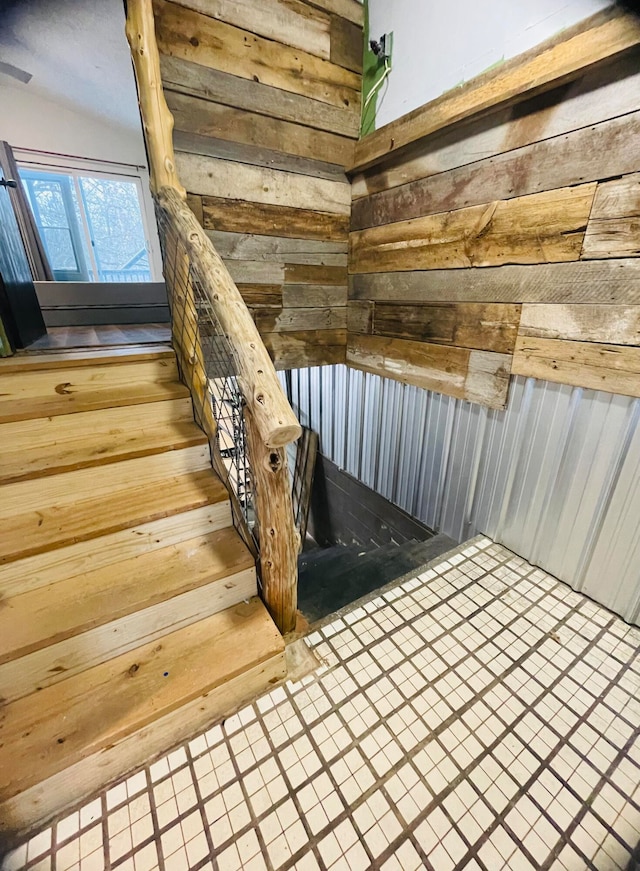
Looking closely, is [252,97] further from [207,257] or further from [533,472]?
[533,472]

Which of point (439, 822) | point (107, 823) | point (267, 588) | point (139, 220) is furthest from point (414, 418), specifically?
point (139, 220)

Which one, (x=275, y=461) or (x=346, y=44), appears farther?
Result: (x=346, y=44)

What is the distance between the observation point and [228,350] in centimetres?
140

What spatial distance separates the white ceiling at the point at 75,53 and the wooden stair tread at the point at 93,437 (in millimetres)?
2737

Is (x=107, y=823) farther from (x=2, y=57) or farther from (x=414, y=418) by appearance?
(x=2, y=57)

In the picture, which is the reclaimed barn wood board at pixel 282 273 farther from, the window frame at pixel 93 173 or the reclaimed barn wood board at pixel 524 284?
the window frame at pixel 93 173

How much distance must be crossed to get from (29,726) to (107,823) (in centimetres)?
34

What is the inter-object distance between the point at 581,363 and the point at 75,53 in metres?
4.81

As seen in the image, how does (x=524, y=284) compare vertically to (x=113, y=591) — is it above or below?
above

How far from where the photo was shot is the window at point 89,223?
15.2 feet

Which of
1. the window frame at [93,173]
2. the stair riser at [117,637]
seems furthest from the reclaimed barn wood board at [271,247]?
the window frame at [93,173]

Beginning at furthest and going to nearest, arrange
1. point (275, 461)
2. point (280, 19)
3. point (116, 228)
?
point (116, 228), point (280, 19), point (275, 461)

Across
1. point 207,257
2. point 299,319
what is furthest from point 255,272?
point 207,257

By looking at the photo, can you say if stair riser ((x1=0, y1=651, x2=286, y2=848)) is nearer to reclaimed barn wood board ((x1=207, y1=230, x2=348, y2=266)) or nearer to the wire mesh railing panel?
the wire mesh railing panel
